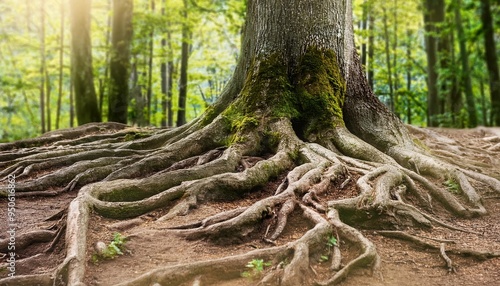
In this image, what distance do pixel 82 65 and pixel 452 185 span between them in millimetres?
12060

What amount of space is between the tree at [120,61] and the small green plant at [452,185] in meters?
11.3

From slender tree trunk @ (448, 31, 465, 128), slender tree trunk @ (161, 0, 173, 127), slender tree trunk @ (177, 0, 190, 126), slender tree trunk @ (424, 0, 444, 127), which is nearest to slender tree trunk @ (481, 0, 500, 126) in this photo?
slender tree trunk @ (448, 31, 465, 128)

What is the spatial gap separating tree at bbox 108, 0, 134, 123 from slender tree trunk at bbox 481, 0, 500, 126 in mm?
12605

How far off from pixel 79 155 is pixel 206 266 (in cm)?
467

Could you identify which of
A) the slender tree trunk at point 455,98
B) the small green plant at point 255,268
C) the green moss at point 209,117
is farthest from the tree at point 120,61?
the slender tree trunk at point 455,98

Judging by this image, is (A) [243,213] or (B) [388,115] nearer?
(A) [243,213]

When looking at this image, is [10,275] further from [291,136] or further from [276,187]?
[291,136]

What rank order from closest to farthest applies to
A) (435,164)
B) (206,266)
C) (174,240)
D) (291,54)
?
(206,266) < (174,240) < (435,164) < (291,54)

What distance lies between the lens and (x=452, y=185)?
19.8 feet

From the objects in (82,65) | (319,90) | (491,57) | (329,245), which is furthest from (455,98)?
(329,245)

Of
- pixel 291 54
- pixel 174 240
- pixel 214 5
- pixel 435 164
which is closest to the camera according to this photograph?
pixel 174 240

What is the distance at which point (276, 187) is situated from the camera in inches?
225

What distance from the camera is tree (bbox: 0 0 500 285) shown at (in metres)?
4.11

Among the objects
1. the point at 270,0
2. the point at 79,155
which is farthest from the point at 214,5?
the point at 79,155
